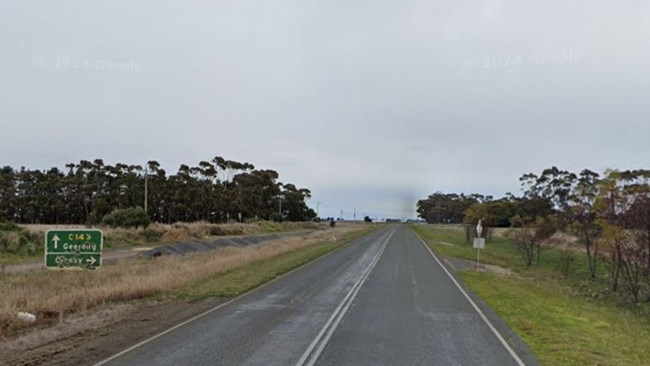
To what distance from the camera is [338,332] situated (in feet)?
37.6

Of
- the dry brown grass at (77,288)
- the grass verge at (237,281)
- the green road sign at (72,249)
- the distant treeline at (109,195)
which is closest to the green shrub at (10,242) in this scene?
the dry brown grass at (77,288)

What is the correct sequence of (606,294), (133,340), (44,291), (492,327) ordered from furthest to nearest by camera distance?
(606,294)
(44,291)
(492,327)
(133,340)

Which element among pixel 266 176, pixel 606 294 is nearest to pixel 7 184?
pixel 266 176

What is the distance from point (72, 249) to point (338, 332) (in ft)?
26.7

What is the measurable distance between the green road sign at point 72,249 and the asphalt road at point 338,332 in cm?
398

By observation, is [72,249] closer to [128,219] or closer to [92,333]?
[92,333]

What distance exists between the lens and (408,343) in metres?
10.5

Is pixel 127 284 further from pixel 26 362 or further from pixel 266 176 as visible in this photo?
pixel 266 176

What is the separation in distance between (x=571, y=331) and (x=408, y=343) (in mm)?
4948

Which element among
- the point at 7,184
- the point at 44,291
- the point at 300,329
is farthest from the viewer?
the point at 7,184

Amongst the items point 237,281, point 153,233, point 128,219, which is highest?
point 128,219

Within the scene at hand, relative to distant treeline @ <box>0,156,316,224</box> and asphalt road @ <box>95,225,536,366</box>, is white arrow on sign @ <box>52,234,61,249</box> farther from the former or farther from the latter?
distant treeline @ <box>0,156,316,224</box>

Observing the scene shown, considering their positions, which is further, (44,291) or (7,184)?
(7,184)

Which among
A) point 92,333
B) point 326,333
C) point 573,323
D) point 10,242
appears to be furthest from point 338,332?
point 10,242
